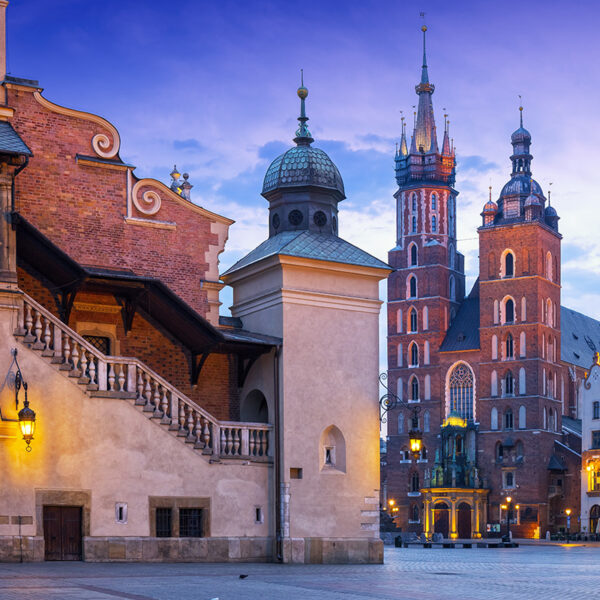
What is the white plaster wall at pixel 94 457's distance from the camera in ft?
72.8

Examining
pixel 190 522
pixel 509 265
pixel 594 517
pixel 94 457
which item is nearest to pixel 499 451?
pixel 594 517

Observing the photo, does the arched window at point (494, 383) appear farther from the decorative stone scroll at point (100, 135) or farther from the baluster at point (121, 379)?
the baluster at point (121, 379)

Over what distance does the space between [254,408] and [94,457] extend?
21.1 feet

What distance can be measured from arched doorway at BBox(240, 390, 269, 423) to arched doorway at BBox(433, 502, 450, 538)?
69.9 meters

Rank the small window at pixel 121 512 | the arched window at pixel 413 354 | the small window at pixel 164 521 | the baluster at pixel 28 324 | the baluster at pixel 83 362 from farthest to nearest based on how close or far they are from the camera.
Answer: the arched window at pixel 413 354, the small window at pixel 164 521, the small window at pixel 121 512, the baluster at pixel 83 362, the baluster at pixel 28 324

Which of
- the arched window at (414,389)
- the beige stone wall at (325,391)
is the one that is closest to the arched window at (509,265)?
the arched window at (414,389)

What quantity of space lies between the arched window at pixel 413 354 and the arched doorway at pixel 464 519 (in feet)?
49.5

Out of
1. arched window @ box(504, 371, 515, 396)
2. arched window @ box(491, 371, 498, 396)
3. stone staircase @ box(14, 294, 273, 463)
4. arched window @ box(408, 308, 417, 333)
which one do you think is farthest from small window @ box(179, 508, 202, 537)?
arched window @ box(408, 308, 417, 333)

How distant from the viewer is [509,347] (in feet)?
324

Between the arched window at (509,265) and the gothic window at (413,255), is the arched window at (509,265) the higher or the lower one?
the lower one

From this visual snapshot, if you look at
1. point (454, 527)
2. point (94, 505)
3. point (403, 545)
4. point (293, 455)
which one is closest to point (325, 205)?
point (293, 455)

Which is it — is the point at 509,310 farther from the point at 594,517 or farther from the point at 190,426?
the point at 190,426

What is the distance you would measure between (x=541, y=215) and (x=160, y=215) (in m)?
77.0

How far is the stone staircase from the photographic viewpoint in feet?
74.3
